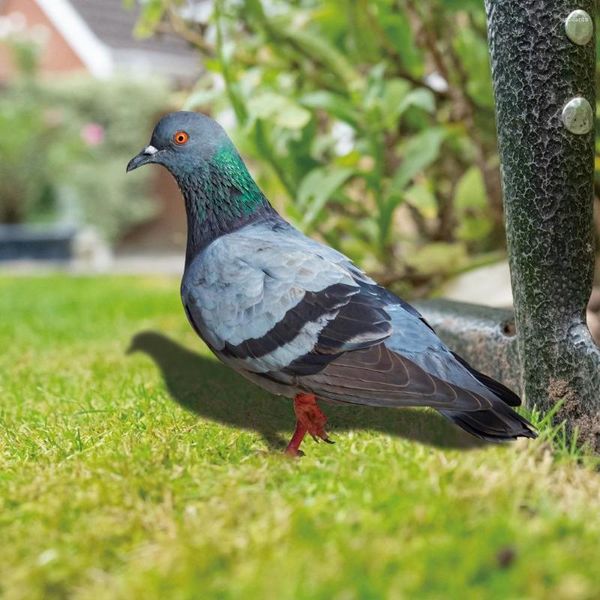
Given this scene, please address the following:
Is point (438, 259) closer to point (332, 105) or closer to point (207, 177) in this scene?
point (332, 105)

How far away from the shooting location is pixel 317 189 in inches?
156

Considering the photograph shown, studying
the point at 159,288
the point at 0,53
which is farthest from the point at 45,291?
the point at 0,53

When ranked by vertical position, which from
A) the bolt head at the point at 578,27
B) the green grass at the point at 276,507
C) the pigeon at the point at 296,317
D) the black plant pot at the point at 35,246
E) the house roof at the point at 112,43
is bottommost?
the black plant pot at the point at 35,246

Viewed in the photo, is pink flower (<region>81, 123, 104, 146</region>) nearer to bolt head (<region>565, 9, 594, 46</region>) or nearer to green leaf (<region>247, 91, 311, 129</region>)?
green leaf (<region>247, 91, 311, 129</region>)

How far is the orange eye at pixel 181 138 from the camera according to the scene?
7.66 ft

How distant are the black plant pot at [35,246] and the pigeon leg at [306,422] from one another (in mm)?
10273

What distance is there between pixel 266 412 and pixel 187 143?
80cm

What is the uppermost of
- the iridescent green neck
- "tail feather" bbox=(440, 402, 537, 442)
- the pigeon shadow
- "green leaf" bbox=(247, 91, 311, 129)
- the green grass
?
"green leaf" bbox=(247, 91, 311, 129)

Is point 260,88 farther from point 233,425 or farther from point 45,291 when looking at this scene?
point 45,291

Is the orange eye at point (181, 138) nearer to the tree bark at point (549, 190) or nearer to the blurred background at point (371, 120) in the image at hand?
the tree bark at point (549, 190)

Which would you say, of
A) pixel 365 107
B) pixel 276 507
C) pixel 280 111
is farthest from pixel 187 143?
pixel 365 107

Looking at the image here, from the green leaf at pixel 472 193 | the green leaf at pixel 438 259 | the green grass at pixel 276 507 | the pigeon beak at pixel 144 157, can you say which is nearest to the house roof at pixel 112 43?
the green leaf at pixel 438 259

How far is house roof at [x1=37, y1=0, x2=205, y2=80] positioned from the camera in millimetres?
16312

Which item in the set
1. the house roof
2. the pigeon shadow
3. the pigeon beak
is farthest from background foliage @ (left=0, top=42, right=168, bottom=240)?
the pigeon beak
